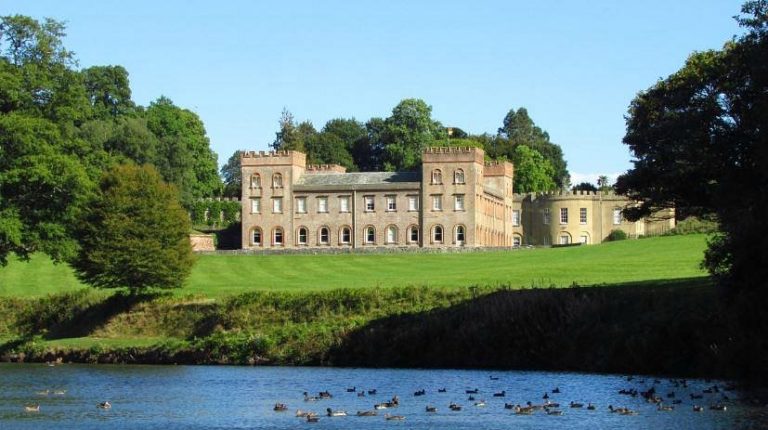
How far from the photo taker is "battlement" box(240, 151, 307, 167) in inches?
4328

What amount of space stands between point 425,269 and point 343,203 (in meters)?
29.9

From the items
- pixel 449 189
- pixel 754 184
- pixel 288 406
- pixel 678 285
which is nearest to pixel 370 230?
pixel 449 189

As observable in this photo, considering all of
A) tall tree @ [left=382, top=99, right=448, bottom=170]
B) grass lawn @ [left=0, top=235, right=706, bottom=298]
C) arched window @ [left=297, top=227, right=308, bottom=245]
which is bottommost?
grass lawn @ [left=0, top=235, right=706, bottom=298]

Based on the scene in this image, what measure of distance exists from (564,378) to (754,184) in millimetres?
9085

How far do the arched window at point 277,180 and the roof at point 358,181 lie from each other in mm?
1199

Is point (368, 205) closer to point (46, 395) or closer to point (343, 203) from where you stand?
point (343, 203)

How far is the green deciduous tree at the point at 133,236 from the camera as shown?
185 ft

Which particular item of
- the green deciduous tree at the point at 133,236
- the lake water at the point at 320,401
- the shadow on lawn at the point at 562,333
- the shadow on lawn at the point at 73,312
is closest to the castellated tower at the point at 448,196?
the green deciduous tree at the point at 133,236

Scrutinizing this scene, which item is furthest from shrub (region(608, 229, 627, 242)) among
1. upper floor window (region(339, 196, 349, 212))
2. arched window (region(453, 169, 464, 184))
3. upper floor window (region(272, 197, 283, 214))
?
upper floor window (region(272, 197, 283, 214))

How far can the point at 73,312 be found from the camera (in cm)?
5703

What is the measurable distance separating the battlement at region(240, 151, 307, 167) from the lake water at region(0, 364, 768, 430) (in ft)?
215

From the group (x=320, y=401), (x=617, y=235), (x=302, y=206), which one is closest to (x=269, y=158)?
(x=302, y=206)

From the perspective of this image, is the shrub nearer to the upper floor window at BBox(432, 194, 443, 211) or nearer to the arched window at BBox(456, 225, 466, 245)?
the arched window at BBox(456, 225, 466, 245)

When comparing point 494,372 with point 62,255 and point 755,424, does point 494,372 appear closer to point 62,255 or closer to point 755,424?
point 755,424
